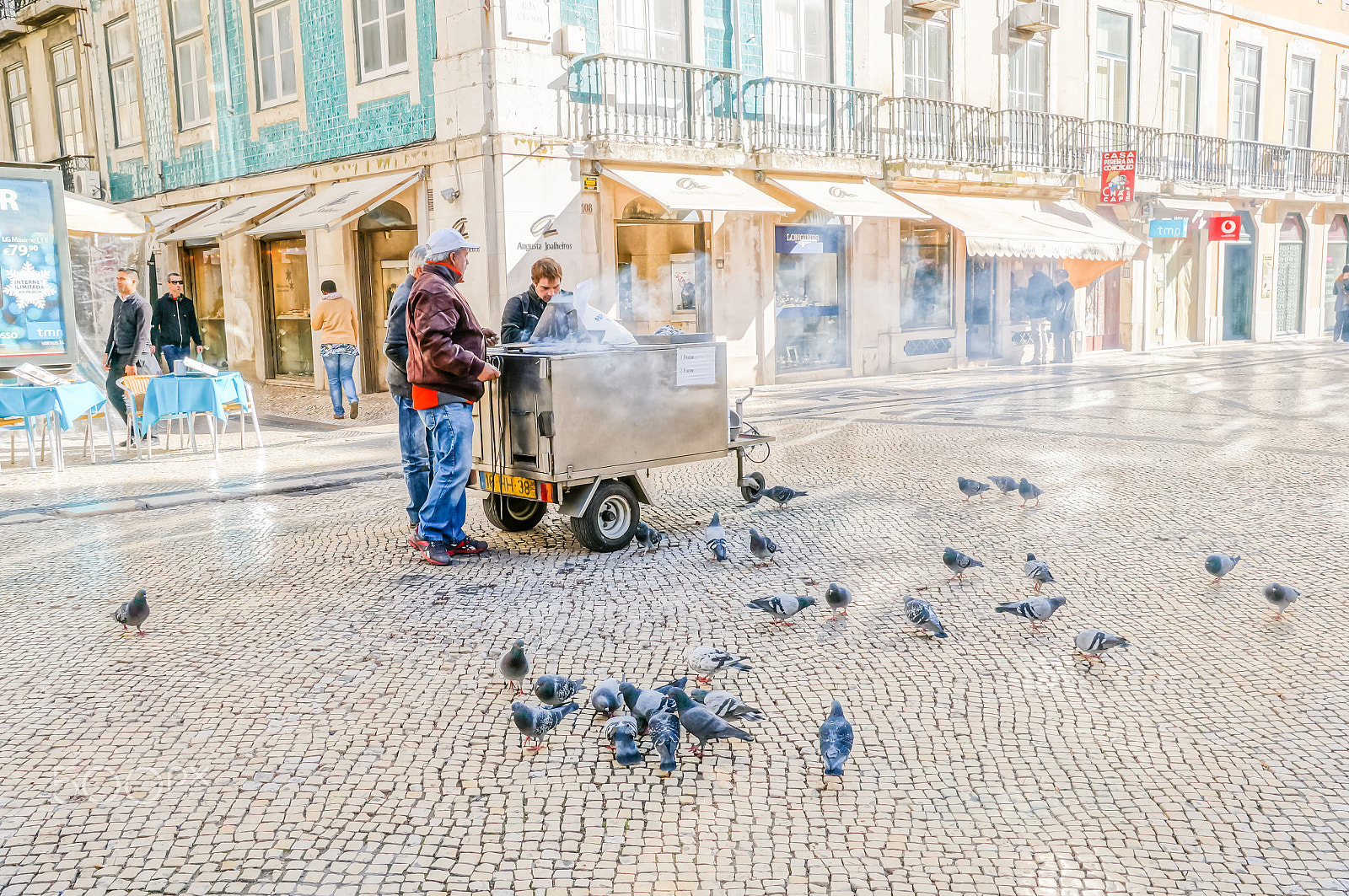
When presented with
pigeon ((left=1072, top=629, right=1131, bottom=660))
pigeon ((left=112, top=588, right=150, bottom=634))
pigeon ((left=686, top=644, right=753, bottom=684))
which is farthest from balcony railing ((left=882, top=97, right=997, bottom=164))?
pigeon ((left=112, top=588, right=150, bottom=634))

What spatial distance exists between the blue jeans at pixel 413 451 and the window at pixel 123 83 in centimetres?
1742

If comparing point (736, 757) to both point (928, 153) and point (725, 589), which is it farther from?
point (928, 153)

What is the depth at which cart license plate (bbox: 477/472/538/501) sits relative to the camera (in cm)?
631

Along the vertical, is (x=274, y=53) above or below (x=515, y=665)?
above

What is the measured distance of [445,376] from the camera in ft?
19.7

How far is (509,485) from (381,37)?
11.2 metres

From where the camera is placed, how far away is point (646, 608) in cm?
524

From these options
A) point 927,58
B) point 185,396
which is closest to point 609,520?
point 185,396

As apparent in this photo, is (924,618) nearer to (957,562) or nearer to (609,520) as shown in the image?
(957,562)

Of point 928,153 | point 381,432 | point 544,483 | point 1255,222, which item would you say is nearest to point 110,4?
point 381,432

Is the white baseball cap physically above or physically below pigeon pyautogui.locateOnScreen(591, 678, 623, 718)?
above

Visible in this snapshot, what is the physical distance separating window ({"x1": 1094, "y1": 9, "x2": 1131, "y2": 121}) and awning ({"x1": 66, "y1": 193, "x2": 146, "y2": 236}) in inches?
728

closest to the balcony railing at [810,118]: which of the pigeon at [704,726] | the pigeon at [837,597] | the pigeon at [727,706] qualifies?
the pigeon at [837,597]

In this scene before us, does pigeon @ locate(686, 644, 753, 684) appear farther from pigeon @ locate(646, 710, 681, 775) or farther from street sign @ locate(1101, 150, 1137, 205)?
street sign @ locate(1101, 150, 1137, 205)
